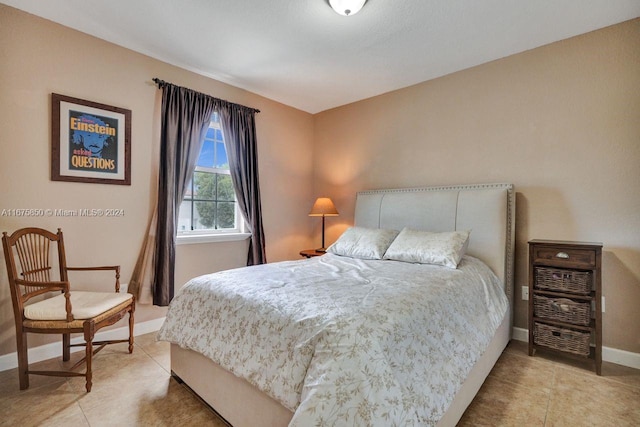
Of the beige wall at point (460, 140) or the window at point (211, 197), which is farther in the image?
the window at point (211, 197)

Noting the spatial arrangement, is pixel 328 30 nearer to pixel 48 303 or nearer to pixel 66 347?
pixel 48 303

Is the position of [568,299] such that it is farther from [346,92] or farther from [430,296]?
[346,92]

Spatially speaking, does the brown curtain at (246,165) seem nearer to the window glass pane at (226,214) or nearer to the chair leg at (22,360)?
the window glass pane at (226,214)

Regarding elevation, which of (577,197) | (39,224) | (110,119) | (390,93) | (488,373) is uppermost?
(390,93)

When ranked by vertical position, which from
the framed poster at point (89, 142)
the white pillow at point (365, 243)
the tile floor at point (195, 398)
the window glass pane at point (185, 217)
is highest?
the framed poster at point (89, 142)

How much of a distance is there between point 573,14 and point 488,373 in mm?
2613

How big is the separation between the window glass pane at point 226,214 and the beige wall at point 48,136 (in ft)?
0.87

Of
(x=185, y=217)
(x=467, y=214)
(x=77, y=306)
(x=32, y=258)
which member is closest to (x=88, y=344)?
(x=77, y=306)

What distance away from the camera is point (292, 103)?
402cm

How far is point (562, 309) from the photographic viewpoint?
2242 mm

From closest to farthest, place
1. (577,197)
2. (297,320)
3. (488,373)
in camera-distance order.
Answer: (297,320)
(488,373)
(577,197)

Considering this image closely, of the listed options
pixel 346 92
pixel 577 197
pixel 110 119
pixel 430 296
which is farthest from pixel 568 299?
pixel 110 119

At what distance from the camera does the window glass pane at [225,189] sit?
3471mm

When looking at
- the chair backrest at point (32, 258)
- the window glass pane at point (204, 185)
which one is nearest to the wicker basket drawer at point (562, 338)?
the window glass pane at point (204, 185)
